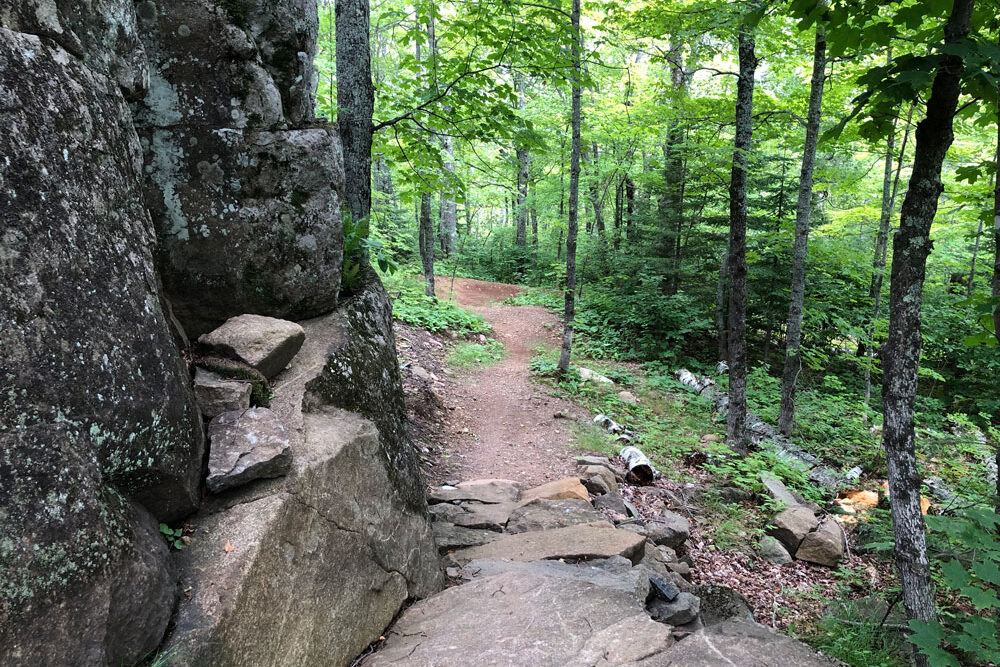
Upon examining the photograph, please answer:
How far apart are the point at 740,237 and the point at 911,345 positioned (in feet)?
19.2

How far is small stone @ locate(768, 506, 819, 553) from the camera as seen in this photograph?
6420mm

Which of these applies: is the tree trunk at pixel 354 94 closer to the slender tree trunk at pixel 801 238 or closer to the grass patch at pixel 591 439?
the grass patch at pixel 591 439

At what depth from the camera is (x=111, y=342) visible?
2395mm

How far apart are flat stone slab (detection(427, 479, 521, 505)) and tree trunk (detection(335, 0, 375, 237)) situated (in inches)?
143

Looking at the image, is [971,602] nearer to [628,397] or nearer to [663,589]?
[663,589]

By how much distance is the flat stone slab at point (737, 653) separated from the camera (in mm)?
2910

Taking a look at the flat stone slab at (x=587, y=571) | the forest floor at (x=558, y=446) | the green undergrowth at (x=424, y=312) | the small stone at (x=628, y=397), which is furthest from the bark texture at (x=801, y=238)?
the green undergrowth at (x=424, y=312)

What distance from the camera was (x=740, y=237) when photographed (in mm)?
8945

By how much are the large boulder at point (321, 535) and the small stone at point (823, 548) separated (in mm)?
4801

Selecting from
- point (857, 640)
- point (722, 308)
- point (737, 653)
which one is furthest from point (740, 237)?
point (737, 653)

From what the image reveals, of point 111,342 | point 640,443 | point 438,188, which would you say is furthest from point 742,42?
point 111,342

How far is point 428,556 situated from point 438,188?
5.56 metres

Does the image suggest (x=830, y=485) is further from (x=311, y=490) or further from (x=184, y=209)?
Result: (x=184, y=209)

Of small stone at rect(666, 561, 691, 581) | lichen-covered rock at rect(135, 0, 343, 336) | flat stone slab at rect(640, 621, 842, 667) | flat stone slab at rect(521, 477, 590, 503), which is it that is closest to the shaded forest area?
flat stone slab at rect(640, 621, 842, 667)
